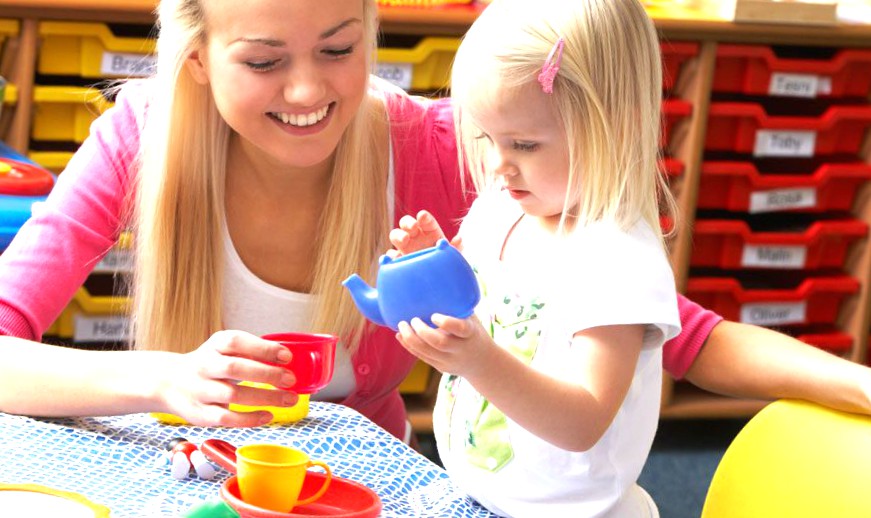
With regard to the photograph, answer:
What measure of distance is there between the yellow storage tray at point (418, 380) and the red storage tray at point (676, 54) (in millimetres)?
787

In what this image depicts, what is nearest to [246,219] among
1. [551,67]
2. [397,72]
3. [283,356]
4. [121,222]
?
[121,222]

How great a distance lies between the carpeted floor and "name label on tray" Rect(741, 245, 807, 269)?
42 centimetres

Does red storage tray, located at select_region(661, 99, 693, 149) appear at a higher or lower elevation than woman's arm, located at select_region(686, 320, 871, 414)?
higher

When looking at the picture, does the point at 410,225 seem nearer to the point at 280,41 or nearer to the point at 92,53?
the point at 280,41

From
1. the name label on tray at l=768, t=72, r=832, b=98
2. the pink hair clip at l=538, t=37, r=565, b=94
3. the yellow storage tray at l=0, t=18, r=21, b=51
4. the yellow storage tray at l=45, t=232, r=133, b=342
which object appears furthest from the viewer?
the name label on tray at l=768, t=72, r=832, b=98

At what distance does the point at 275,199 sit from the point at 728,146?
1581 millimetres

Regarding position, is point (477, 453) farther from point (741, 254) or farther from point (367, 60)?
point (741, 254)

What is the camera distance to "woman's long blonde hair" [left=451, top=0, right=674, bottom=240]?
1.09 m

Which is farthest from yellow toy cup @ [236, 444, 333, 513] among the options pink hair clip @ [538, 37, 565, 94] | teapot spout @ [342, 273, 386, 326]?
pink hair clip @ [538, 37, 565, 94]

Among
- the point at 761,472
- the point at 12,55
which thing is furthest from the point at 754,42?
the point at 761,472

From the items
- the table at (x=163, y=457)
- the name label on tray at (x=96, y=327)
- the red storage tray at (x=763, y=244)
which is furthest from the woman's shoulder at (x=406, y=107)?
the red storage tray at (x=763, y=244)

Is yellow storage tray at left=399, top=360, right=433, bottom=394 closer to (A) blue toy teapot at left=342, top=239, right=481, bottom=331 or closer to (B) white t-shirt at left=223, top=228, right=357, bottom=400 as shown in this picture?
(B) white t-shirt at left=223, top=228, right=357, bottom=400

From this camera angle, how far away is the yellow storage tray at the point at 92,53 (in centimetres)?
241

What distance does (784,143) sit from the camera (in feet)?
9.50
